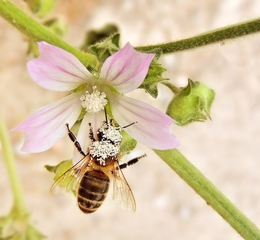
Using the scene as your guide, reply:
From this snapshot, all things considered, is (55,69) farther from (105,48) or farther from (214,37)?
(214,37)

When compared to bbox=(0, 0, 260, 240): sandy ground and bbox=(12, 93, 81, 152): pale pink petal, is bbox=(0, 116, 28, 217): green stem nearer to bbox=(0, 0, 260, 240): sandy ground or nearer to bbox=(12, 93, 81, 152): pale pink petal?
bbox=(12, 93, 81, 152): pale pink petal

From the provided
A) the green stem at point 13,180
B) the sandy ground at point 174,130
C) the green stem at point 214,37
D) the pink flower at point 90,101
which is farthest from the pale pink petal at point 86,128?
the sandy ground at point 174,130

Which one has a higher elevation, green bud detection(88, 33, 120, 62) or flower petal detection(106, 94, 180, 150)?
green bud detection(88, 33, 120, 62)

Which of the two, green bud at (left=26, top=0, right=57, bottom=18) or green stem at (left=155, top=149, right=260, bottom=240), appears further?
green bud at (left=26, top=0, right=57, bottom=18)

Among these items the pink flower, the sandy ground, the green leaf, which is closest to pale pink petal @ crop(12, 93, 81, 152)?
the pink flower

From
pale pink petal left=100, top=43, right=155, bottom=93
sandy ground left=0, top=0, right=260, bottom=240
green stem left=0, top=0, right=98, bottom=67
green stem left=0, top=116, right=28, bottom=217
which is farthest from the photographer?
sandy ground left=0, top=0, right=260, bottom=240

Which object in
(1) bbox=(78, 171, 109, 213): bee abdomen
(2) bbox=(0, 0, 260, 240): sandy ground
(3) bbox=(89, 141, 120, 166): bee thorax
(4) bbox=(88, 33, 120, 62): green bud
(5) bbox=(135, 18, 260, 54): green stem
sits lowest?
(1) bbox=(78, 171, 109, 213): bee abdomen

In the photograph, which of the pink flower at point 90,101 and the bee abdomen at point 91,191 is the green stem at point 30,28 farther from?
the bee abdomen at point 91,191
